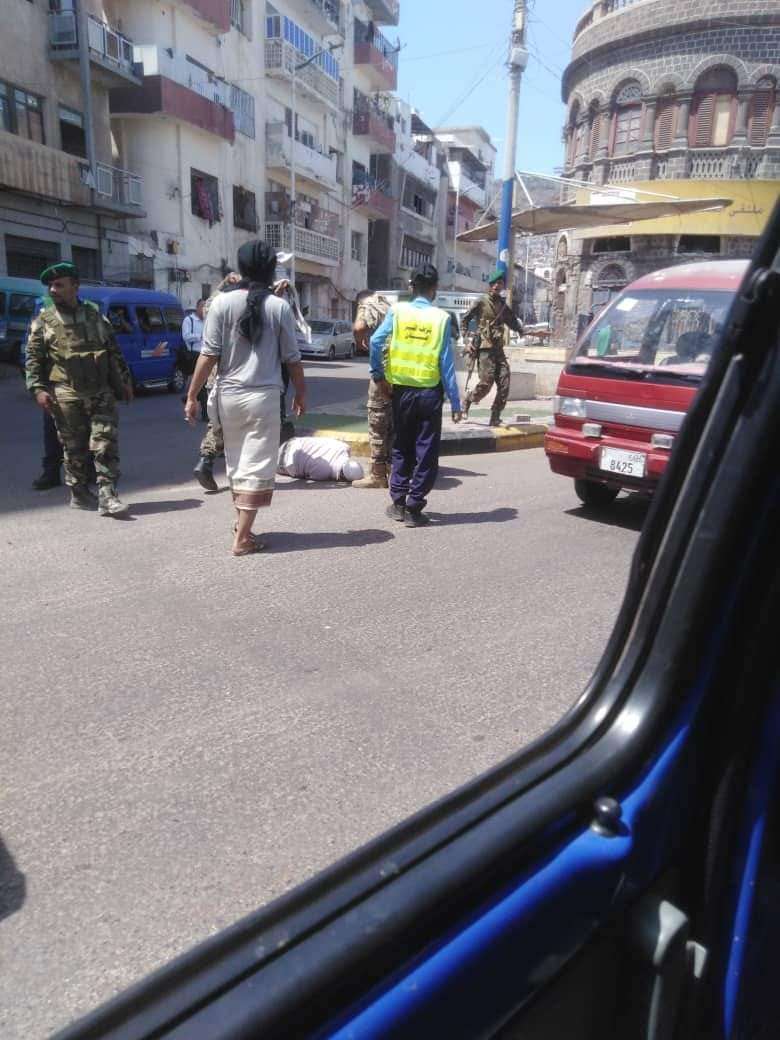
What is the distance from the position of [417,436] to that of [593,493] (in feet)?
5.90

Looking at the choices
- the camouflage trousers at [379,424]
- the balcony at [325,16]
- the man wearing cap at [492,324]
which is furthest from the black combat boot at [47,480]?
the balcony at [325,16]

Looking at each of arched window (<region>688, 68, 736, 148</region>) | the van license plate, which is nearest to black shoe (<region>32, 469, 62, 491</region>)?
the van license plate

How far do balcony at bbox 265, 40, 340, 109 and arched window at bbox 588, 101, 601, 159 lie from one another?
1288 cm

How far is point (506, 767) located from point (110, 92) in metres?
30.9

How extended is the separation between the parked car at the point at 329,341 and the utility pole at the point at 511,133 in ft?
50.3

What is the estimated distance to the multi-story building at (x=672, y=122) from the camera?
98.2ft

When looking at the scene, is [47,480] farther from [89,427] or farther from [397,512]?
[397,512]

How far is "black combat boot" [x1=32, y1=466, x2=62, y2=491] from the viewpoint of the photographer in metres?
7.09

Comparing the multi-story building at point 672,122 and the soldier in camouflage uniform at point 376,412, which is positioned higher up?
the multi-story building at point 672,122

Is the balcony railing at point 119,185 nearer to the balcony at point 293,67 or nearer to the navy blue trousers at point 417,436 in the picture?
the balcony at point 293,67

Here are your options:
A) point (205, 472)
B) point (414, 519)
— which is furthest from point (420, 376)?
point (205, 472)

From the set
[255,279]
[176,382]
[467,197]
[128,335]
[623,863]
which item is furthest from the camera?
[467,197]

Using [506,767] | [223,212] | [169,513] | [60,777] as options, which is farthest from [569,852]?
[223,212]

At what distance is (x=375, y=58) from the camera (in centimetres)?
4306
